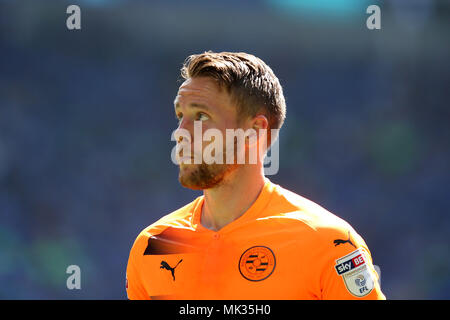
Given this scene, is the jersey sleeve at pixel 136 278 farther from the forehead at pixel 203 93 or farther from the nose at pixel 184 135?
the forehead at pixel 203 93

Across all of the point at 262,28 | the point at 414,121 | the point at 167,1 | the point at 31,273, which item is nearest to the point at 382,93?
the point at 414,121

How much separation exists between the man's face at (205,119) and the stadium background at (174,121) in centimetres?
594

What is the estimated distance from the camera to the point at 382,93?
9172 mm

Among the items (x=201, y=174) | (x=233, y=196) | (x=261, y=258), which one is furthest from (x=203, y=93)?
(x=261, y=258)

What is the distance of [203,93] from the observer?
2.54 metres

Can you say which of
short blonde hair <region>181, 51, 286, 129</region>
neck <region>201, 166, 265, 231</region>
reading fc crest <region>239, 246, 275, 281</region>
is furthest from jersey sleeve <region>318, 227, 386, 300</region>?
short blonde hair <region>181, 51, 286, 129</region>

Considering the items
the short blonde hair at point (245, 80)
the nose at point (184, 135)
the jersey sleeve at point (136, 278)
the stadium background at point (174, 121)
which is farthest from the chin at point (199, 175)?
the stadium background at point (174, 121)

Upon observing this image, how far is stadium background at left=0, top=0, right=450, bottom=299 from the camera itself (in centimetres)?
848

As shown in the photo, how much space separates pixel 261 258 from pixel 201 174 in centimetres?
42

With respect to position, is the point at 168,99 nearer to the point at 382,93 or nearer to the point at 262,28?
the point at 262,28

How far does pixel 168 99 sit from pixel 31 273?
10.5 ft

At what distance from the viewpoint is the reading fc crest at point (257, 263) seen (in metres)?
2.37

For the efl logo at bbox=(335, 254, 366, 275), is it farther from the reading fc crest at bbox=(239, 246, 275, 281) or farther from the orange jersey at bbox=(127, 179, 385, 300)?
the reading fc crest at bbox=(239, 246, 275, 281)

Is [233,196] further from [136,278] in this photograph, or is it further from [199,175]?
[136,278]
